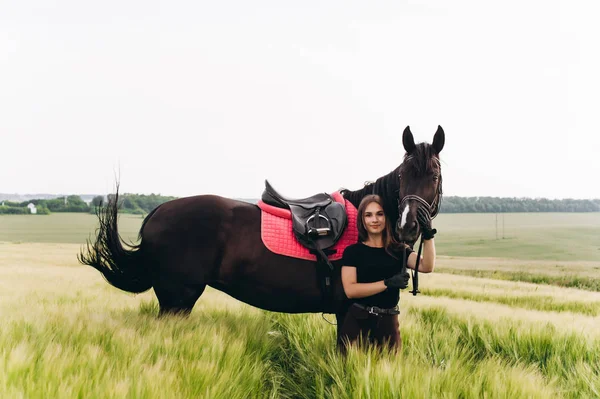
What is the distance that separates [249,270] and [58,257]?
365 inches

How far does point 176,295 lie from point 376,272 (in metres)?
1.84

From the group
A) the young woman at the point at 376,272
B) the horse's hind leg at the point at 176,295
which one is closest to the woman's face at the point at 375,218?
the young woman at the point at 376,272

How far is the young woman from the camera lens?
2757 millimetres

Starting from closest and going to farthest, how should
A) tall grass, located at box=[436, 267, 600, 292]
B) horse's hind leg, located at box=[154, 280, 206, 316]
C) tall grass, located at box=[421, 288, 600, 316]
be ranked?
horse's hind leg, located at box=[154, 280, 206, 316], tall grass, located at box=[421, 288, 600, 316], tall grass, located at box=[436, 267, 600, 292]

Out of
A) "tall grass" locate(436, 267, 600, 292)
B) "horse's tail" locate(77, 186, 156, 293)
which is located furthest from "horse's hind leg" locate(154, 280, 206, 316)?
"tall grass" locate(436, 267, 600, 292)

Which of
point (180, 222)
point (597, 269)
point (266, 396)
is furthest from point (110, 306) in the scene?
point (597, 269)

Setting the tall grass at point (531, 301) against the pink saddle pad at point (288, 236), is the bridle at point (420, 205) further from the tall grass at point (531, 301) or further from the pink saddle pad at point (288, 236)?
the tall grass at point (531, 301)

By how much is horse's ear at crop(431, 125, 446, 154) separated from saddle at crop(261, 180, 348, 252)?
0.85 m

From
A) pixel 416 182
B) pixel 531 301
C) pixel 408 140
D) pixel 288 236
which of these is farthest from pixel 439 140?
pixel 531 301

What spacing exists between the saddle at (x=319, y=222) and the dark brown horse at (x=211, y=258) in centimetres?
19

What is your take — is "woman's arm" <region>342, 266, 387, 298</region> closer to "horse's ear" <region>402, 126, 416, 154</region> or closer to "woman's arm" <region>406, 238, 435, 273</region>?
"woman's arm" <region>406, 238, 435, 273</region>

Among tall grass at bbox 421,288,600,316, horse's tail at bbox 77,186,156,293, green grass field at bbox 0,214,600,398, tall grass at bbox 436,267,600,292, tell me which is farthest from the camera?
tall grass at bbox 436,267,600,292

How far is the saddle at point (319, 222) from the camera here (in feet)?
10.5

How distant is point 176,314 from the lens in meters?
3.58
